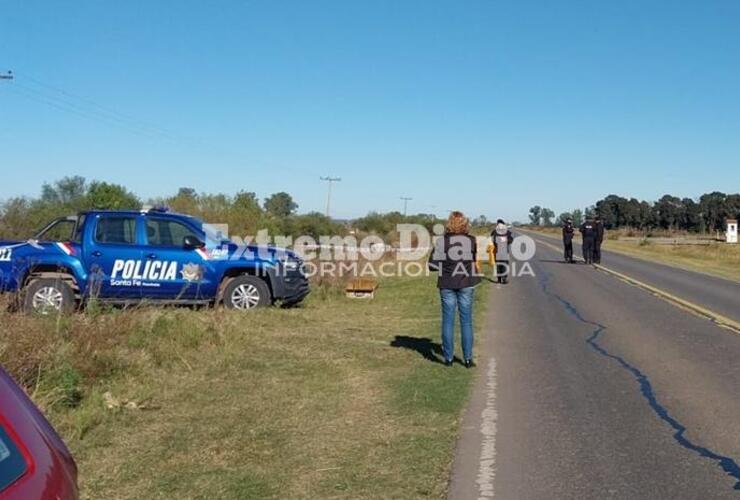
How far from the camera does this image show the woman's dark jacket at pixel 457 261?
365 inches

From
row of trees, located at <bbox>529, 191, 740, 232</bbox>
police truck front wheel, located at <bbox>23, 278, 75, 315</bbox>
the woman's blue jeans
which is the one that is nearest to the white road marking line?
the woman's blue jeans

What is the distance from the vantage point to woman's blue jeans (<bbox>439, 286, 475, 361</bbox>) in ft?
30.8

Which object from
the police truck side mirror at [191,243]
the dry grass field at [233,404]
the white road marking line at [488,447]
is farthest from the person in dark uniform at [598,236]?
the white road marking line at [488,447]

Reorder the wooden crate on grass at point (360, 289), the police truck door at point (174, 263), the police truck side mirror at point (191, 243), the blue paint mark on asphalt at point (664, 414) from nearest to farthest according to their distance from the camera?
the blue paint mark on asphalt at point (664, 414)
the police truck door at point (174, 263)
the police truck side mirror at point (191, 243)
the wooden crate on grass at point (360, 289)

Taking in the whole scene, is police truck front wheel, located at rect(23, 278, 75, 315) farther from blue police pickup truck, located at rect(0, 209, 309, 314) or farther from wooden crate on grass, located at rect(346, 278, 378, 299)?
wooden crate on grass, located at rect(346, 278, 378, 299)

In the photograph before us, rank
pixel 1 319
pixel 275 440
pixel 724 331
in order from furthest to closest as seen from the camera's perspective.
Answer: pixel 724 331, pixel 1 319, pixel 275 440

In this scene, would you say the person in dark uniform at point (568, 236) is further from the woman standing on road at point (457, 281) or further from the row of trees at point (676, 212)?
the row of trees at point (676, 212)

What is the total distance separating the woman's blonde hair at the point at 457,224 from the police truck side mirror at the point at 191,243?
5040 mm

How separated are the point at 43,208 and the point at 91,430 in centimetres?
2295

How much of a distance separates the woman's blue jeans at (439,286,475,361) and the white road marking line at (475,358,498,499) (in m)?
0.90

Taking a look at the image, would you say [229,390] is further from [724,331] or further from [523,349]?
[724,331]

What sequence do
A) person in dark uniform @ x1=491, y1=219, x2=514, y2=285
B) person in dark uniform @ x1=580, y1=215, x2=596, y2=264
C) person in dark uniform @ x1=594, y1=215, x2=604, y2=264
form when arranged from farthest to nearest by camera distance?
person in dark uniform @ x1=594, y1=215, x2=604, y2=264 → person in dark uniform @ x1=580, y1=215, x2=596, y2=264 → person in dark uniform @ x1=491, y1=219, x2=514, y2=285

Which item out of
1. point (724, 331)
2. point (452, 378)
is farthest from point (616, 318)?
point (452, 378)

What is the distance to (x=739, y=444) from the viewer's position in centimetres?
614
